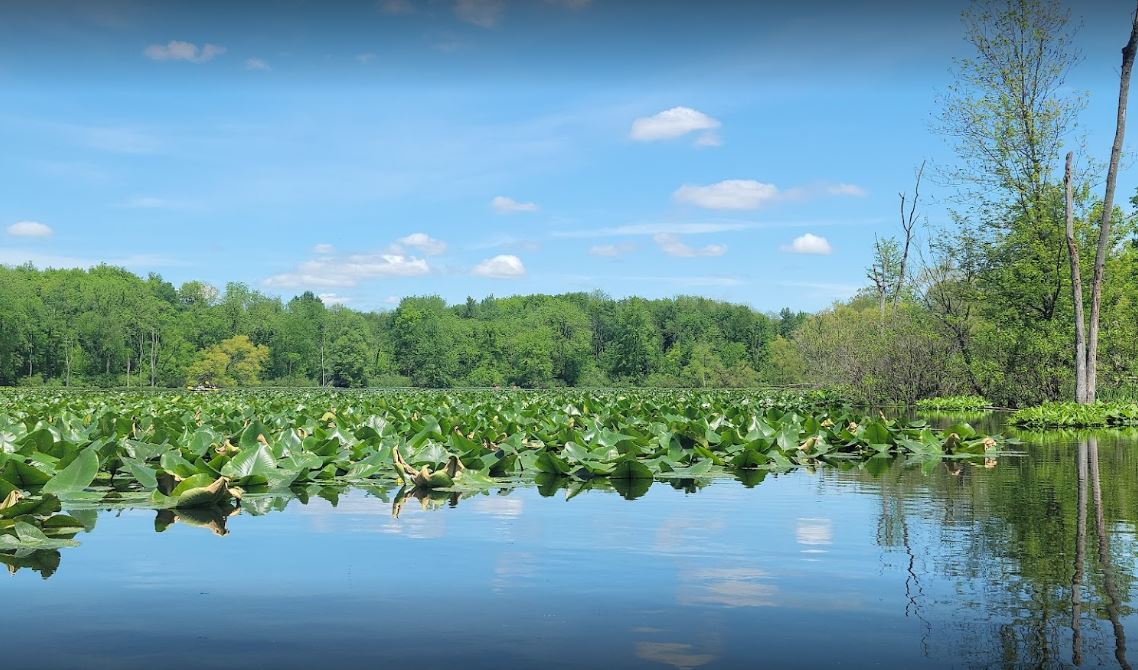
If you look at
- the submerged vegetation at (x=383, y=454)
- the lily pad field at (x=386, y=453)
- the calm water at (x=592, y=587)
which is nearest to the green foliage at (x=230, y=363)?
the lily pad field at (x=386, y=453)

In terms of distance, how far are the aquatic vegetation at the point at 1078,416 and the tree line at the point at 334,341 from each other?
6033cm

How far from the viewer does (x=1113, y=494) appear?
8.81 meters

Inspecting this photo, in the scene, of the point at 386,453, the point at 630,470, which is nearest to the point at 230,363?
the point at 386,453

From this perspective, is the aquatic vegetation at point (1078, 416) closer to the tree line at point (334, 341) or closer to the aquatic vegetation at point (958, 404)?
the aquatic vegetation at point (958, 404)

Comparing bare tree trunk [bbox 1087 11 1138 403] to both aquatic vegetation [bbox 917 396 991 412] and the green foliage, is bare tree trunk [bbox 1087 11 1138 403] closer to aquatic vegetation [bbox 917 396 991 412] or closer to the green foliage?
aquatic vegetation [bbox 917 396 991 412]

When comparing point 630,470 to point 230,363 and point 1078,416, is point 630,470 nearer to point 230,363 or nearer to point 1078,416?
point 1078,416

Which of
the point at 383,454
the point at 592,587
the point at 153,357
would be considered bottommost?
the point at 592,587

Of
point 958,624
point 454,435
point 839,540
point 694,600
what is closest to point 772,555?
point 839,540

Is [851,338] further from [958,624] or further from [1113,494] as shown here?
[958,624]

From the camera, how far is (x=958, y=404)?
31.0m

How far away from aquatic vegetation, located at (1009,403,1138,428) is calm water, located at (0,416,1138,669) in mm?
14181

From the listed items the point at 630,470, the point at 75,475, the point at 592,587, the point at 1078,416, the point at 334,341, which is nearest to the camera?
the point at 592,587

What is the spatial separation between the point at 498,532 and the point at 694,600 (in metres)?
2.28

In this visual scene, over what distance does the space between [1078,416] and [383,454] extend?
1747 cm
